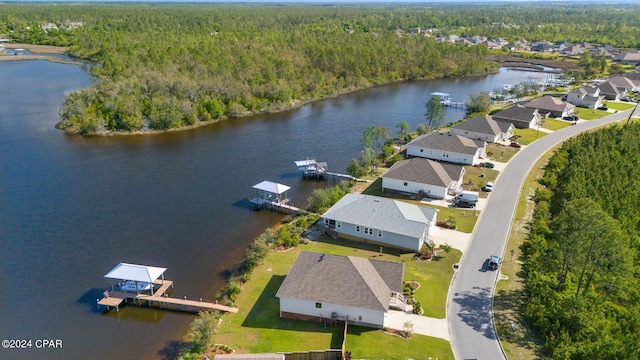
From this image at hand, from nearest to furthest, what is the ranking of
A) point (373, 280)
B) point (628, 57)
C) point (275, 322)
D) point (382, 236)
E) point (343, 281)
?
1. point (275, 322)
2. point (343, 281)
3. point (373, 280)
4. point (382, 236)
5. point (628, 57)

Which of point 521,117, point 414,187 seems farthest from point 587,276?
point 521,117

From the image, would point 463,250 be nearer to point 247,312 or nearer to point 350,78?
point 247,312

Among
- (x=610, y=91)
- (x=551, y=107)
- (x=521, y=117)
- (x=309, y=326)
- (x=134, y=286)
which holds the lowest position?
(x=134, y=286)

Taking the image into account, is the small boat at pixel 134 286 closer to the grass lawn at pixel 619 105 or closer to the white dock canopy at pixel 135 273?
the white dock canopy at pixel 135 273

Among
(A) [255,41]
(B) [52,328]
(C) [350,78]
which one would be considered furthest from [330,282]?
(A) [255,41]

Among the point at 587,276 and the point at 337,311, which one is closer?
the point at 337,311

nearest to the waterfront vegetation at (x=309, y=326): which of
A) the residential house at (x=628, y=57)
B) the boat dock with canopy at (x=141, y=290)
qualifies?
the boat dock with canopy at (x=141, y=290)

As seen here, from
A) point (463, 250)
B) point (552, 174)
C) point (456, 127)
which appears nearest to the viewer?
point (463, 250)

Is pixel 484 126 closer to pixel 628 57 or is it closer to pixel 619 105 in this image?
pixel 619 105
